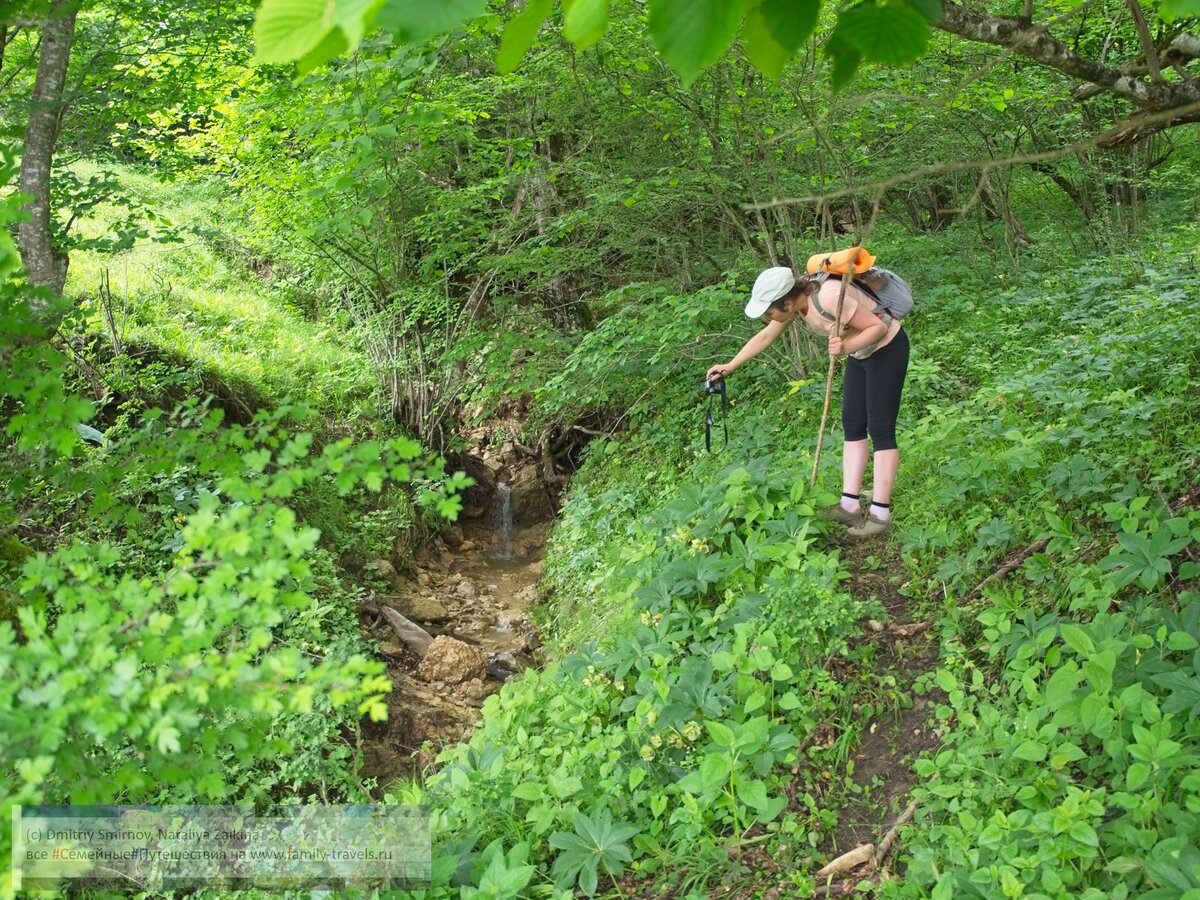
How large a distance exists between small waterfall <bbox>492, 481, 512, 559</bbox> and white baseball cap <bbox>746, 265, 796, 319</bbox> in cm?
581

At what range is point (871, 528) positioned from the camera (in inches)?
182

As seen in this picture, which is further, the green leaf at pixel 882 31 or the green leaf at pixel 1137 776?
the green leaf at pixel 1137 776

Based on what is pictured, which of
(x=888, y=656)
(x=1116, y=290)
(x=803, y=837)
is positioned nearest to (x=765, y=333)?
(x=888, y=656)

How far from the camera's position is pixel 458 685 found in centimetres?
611

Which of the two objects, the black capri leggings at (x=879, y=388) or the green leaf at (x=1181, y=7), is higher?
the green leaf at (x=1181, y=7)

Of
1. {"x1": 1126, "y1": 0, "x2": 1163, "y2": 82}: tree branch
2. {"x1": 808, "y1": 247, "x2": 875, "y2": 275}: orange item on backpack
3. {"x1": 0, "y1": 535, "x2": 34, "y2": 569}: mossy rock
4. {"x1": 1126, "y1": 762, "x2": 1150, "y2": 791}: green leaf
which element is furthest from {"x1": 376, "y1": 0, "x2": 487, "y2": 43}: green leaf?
{"x1": 0, "y1": 535, "x2": 34, "y2": 569}: mossy rock

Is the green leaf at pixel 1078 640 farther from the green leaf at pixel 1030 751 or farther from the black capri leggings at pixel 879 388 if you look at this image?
the black capri leggings at pixel 879 388

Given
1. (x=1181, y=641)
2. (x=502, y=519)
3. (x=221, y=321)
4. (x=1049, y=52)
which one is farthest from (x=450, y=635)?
(x=1049, y=52)

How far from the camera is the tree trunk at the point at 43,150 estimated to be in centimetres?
399

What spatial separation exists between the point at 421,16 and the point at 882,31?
633mm

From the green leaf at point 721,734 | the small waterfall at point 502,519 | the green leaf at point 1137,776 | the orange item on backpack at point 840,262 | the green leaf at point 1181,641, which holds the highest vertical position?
the orange item on backpack at point 840,262

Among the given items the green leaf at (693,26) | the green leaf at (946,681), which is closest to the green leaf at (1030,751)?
the green leaf at (946,681)

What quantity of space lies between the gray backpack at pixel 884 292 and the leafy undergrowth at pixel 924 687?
0.94 m

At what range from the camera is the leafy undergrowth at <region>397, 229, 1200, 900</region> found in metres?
2.60
